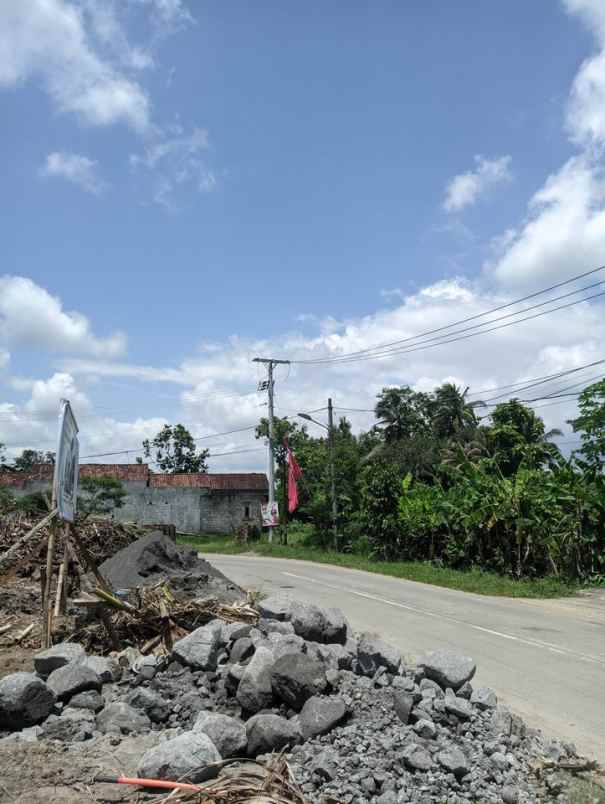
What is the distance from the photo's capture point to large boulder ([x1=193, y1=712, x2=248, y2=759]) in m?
5.49

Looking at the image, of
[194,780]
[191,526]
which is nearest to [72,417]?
[194,780]

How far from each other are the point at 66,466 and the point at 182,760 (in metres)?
5.10

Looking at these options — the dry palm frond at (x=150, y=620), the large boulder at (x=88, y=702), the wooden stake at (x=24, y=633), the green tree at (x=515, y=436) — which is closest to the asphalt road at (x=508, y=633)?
the dry palm frond at (x=150, y=620)

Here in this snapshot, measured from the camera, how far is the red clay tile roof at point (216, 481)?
1934 inches

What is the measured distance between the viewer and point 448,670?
22.3 ft

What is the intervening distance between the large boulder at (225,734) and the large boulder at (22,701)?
1656mm

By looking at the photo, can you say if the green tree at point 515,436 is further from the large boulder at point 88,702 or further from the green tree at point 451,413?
the large boulder at point 88,702

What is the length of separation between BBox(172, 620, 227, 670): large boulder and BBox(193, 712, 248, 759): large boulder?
1564mm

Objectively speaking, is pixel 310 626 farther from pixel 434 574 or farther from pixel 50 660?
pixel 434 574

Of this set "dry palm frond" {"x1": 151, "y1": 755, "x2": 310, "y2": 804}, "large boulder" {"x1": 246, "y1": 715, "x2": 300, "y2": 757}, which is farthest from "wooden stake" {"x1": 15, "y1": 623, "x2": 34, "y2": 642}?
"dry palm frond" {"x1": 151, "y1": 755, "x2": 310, "y2": 804}

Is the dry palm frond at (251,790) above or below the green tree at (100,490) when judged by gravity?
below

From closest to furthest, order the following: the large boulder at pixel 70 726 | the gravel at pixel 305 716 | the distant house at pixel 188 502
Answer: the gravel at pixel 305 716
the large boulder at pixel 70 726
the distant house at pixel 188 502

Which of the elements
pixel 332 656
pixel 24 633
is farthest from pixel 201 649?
pixel 24 633

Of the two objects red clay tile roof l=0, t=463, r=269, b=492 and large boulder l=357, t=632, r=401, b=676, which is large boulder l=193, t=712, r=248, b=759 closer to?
large boulder l=357, t=632, r=401, b=676
